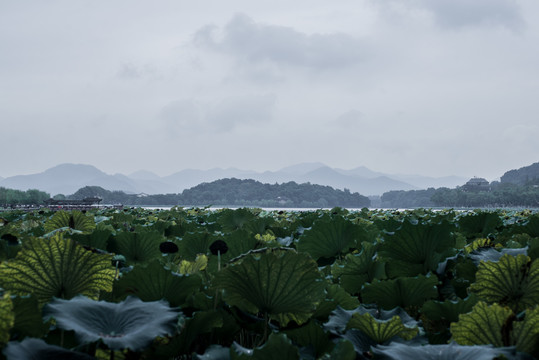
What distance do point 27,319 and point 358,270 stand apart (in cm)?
148

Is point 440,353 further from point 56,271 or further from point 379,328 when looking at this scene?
point 56,271

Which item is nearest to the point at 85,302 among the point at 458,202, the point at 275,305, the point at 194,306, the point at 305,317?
the point at 194,306

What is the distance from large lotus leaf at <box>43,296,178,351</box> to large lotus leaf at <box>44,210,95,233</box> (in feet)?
6.12

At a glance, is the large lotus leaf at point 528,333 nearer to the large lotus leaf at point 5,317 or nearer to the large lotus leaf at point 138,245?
the large lotus leaf at point 5,317

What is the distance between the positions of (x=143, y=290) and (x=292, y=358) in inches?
23.9

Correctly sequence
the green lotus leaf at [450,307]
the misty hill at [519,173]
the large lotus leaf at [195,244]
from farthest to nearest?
1. the misty hill at [519,173]
2. the large lotus leaf at [195,244]
3. the green lotus leaf at [450,307]

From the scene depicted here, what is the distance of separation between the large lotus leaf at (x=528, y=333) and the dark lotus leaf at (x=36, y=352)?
1.00 m

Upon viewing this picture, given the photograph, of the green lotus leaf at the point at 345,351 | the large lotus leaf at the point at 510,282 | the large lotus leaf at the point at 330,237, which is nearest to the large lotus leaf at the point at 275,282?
the green lotus leaf at the point at 345,351

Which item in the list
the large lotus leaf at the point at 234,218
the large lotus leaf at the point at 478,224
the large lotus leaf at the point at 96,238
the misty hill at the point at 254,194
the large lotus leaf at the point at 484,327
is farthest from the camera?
the misty hill at the point at 254,194

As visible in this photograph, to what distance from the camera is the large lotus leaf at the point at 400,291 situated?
1649mm

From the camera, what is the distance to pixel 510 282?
1.40m

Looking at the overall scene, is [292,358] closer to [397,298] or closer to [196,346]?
[196,346]

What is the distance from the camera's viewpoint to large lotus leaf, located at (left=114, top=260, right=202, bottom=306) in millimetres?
1294

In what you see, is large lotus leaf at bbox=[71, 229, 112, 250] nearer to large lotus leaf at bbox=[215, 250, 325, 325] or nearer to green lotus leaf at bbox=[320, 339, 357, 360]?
large lotus leaf at bbox=[215, 250, 325, 325]
